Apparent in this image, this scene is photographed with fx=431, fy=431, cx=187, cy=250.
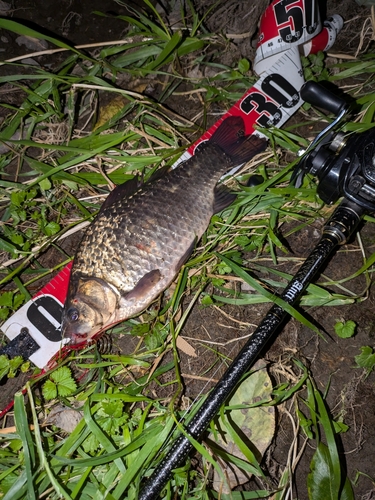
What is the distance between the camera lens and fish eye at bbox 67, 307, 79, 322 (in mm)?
2211

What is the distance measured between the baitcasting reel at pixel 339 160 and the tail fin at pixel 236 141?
360 millimetres

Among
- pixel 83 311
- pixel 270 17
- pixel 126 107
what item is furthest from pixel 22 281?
pixel 270 17

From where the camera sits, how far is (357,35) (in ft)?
9.55

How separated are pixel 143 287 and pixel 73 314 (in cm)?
38

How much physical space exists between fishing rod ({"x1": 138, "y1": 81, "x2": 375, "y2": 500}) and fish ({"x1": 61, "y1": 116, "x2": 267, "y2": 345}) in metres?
0.56

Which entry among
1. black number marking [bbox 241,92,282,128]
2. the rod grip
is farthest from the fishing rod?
black number marking [bbox 241,92,282,128]

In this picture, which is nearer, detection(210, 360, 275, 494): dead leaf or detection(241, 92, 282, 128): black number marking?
detection(210, 360, 275, 494): dead leaf

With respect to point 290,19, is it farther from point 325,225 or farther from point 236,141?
point 325,225

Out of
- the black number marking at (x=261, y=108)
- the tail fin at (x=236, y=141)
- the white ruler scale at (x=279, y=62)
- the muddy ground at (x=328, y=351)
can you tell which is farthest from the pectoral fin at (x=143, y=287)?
the black number marking at (x=261, y=108)

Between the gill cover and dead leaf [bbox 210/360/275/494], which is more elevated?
the gill cover

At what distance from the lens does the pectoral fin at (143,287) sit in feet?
7.31

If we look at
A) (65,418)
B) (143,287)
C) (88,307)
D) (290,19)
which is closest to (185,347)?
(143,287)

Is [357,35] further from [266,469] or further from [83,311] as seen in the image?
[266,469]

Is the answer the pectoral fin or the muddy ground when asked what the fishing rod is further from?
the pectoral fin
